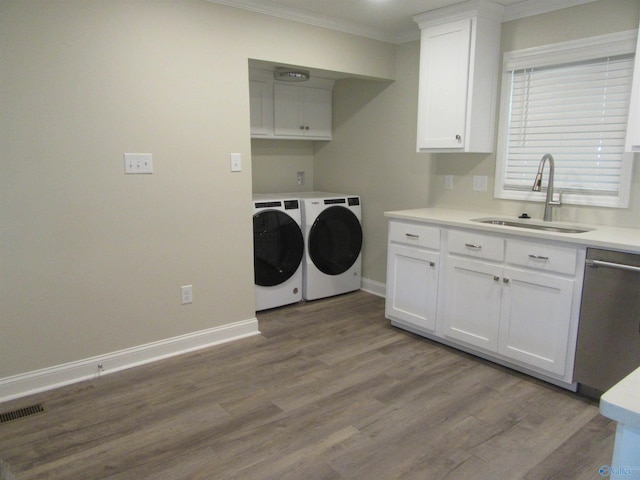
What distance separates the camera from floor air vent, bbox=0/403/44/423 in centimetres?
223

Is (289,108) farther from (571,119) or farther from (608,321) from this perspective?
(608,321)

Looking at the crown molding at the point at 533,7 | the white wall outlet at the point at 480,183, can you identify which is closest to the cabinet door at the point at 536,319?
the white wall outlet at the point at 480,183

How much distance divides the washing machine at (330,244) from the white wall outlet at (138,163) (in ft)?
4.83

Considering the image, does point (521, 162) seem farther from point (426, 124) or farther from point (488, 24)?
point (488, 24)

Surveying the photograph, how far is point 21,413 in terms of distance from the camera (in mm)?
2273

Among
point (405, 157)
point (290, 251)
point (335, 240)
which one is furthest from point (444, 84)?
point (290, 251)

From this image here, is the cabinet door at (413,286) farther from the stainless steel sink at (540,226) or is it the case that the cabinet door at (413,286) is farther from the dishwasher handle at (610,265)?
the dishwasher handle at (610,265)

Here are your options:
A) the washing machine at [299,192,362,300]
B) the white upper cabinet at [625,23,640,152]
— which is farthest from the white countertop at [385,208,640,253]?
the washing machine at [299,192,362,300]

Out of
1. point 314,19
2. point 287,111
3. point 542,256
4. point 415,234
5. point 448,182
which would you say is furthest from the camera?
point 287,111

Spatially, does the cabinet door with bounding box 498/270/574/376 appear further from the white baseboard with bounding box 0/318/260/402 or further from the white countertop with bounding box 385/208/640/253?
the white baseboard with bounding box 0/318/260/402

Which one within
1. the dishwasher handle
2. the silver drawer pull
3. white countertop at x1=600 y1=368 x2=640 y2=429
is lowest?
the silver drawer pull

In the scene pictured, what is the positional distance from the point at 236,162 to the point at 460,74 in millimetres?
1658

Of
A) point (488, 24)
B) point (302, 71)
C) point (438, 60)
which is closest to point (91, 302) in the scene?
point (302, 71)

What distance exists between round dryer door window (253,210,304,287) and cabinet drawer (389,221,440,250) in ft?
2.89
